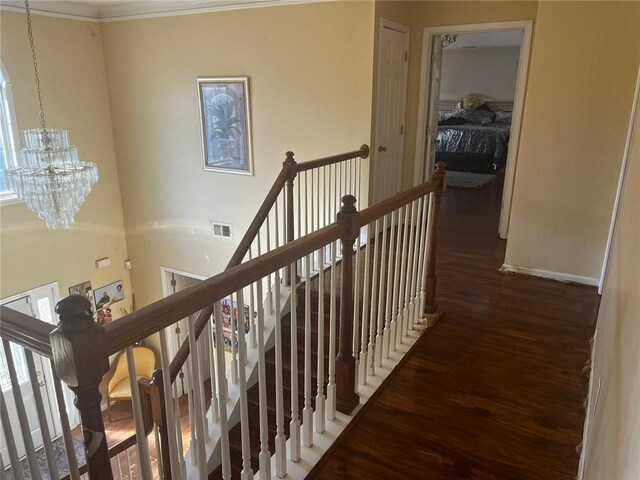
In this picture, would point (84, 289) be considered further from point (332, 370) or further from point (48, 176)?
point (332, 370)

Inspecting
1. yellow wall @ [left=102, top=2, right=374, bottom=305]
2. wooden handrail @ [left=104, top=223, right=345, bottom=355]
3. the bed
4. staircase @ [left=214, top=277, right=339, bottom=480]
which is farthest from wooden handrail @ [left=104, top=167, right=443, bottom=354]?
the bed

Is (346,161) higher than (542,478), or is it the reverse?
(346,161)

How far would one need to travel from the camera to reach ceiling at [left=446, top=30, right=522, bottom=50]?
27.9 ft

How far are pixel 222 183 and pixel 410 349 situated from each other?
12.1 ft

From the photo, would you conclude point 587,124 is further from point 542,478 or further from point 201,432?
point 201,432

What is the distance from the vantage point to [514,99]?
508 cm

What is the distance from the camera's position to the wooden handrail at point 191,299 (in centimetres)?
113

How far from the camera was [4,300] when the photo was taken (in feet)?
17.5

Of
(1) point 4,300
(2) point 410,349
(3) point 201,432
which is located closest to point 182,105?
(1) point 4,300

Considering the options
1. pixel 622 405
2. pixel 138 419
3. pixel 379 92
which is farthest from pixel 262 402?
pixel 379 92

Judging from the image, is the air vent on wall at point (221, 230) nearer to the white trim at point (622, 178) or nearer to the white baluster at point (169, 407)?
the white trim at point (622, 178)

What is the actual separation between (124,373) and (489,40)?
28.5 feet

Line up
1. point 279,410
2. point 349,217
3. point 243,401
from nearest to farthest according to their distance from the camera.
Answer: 1. point 243,401
2. point 279,410
3. point 349,217

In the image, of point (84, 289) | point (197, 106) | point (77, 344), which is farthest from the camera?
point (84, 289)
